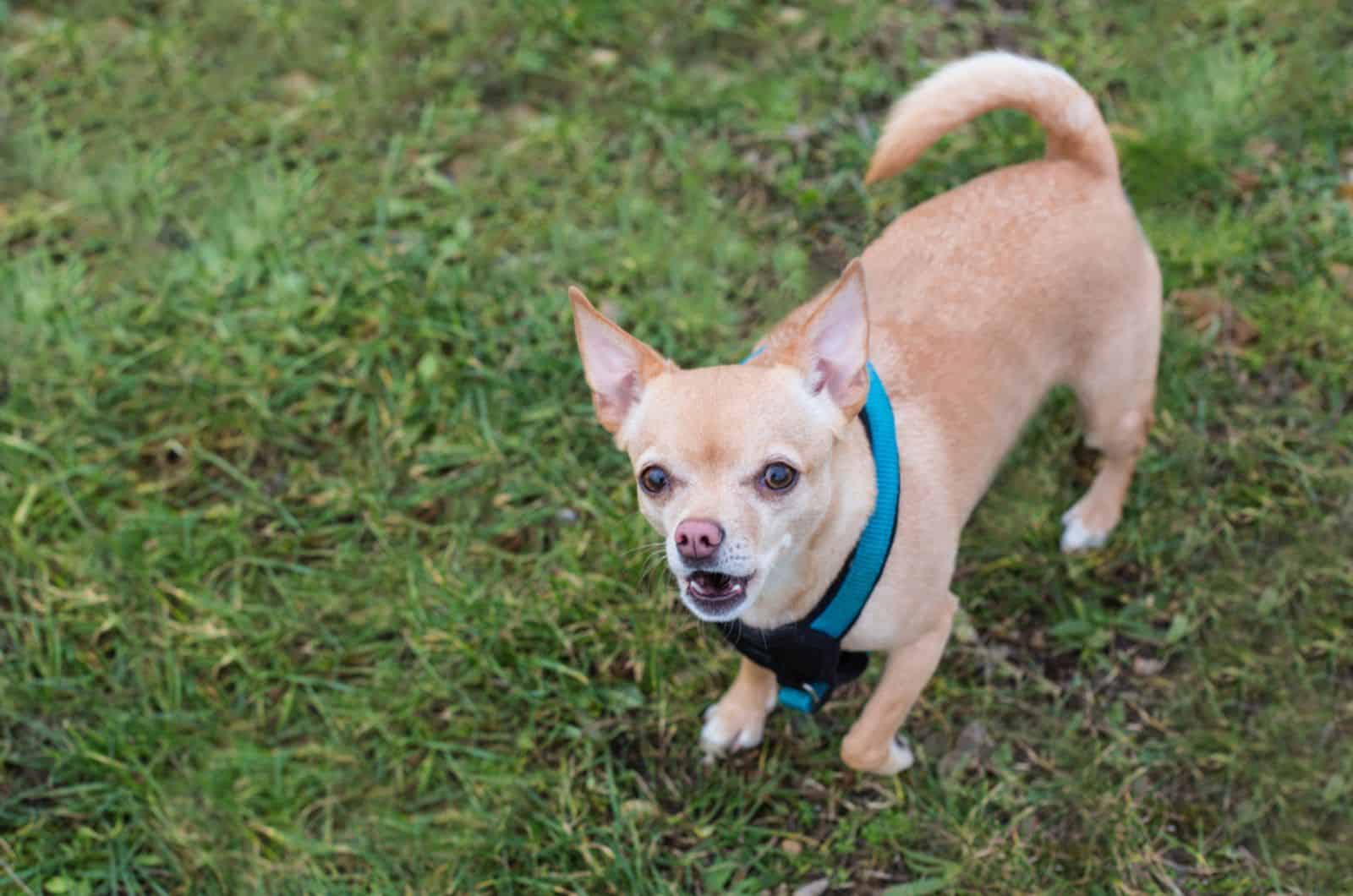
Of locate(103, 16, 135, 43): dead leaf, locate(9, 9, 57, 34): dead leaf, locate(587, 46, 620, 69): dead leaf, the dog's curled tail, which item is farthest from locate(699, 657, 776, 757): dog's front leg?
locate(9, 9, 57, 34): dead leaf

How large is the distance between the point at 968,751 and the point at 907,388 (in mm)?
1191

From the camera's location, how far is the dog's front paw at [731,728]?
342 centimetres

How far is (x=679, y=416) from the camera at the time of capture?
2.52 metres

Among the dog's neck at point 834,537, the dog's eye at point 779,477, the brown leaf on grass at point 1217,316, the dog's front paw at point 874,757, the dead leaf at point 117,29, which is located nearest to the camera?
the dog's eye at point 779,477

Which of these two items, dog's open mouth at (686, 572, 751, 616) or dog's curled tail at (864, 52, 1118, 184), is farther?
dog's curled tail at (864, 52, 1118, 184)

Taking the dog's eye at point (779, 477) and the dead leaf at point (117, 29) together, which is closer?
the dog's eye at point (779, 477)

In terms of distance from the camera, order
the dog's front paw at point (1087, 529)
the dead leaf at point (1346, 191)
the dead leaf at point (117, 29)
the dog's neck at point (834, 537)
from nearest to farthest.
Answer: the dog's neck at point (834, 537) < the dog's front paw at point (1087, 529) < the dead leaf at point (1346, 191) < the dead leaf at point (117, 29)

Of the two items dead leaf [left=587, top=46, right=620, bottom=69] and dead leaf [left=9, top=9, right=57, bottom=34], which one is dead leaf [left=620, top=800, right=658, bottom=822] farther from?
dead leaf [left=9, top=9, right=57, bottom=34]

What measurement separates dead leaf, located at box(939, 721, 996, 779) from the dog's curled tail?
1640mm

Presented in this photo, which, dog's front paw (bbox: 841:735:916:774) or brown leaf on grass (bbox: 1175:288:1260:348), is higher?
brown leaf on grass (bbox: 1175:288:1260:348)

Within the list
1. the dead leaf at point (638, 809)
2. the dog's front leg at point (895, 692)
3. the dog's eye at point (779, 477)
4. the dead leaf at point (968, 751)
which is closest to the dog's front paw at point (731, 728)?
the dead leaf at point (638, 809)

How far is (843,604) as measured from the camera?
271 cm

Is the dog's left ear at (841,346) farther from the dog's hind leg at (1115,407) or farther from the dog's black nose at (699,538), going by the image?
the dog's hind leg at (1115,407)

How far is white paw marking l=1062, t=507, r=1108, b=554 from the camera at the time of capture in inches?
149
